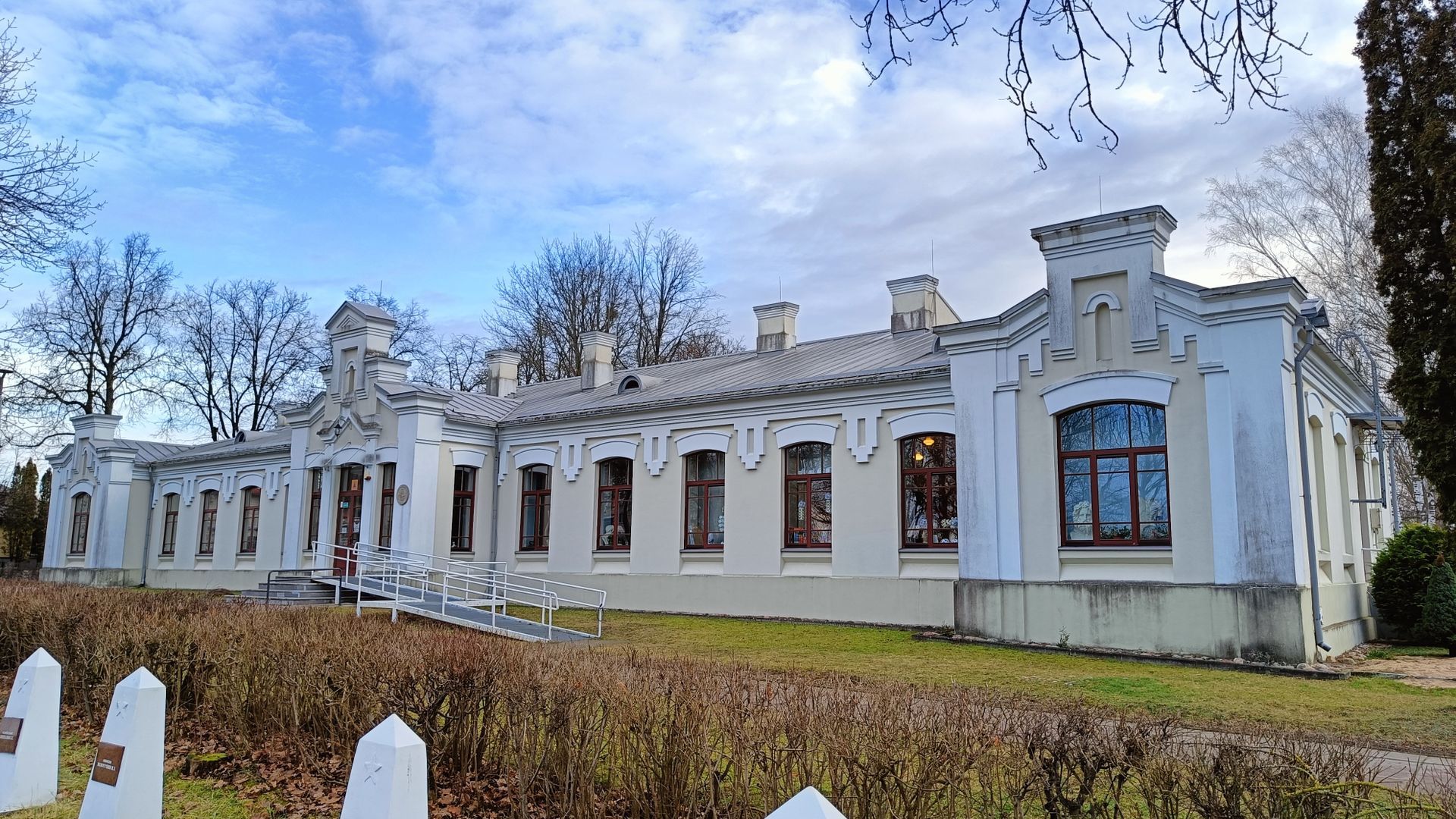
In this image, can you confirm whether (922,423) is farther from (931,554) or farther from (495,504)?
(495,504)

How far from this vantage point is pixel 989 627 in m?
15.4

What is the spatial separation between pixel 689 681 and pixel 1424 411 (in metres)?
12.1

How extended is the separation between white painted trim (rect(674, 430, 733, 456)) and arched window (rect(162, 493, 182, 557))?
21.2 meters

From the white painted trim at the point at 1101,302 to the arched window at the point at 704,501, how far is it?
8.49 m

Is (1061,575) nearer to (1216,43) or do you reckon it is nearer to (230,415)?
(1216,43)

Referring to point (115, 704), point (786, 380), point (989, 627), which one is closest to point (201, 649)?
point (115, 704)

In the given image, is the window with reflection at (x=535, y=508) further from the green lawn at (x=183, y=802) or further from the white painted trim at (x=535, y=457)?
the green lawn at (x=183, y=802)

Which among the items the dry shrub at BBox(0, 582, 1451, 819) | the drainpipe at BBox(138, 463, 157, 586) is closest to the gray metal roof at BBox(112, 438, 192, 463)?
the drainpipe at BBox(138, 463, 157, 586)

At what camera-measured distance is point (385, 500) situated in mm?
24781

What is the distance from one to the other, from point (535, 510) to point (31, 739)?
60.1 ft

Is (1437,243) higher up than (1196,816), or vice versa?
(1437,243)

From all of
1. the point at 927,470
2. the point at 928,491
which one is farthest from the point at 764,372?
the point at 928,491

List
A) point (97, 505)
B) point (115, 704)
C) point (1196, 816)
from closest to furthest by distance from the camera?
point (1196, 816) → point (115, 704) → point (97, 505)

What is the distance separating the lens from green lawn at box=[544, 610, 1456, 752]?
9297mm
